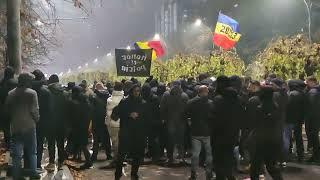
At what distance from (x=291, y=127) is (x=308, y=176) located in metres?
1.44

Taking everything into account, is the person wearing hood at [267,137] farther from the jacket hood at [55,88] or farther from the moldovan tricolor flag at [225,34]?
→ the moldovan tricolor flag at [225,34]

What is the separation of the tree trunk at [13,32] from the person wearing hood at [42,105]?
2096 mm

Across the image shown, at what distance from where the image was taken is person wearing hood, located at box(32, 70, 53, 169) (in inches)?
459

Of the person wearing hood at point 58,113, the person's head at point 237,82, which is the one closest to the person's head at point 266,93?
the person's head at point 237,82

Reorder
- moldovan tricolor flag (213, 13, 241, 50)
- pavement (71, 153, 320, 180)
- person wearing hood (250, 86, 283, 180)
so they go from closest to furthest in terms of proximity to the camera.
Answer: person wearing hood (250, 86, 283, 180) < pavement (71, 153, 320, 180) < moldovan tricolor flag (213, 13, 241, 50)

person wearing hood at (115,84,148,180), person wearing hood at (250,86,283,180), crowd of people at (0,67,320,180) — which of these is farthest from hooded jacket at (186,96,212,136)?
person wearing hood at (250,86,283,180)

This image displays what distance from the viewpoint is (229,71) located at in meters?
31.9

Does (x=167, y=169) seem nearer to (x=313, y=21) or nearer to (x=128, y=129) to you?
(x=128, y=129)

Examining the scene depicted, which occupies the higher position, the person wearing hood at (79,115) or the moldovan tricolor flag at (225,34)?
the moldovan tricolor flag at (225,34)

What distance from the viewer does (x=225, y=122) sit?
29.0ft

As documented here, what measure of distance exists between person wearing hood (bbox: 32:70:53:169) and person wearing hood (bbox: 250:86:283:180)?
4.78 meters

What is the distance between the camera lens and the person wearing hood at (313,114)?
1291 centimetres

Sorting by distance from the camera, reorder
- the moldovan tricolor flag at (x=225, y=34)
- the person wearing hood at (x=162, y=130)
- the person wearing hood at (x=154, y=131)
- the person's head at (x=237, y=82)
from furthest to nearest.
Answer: the moldovan tricolor flag at (x=225, y=34), the person wearing hood at (x=162, y=130), the person wearing hood at (x=154, y=131), the person's head at (x=237, y=82)

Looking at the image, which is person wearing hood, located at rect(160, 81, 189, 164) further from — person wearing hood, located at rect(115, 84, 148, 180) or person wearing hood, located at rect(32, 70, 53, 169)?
person wearing hood, located at rect(115, 84, 148, 180)
